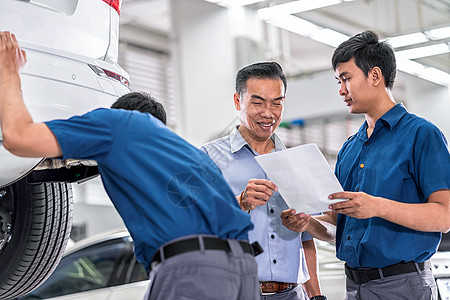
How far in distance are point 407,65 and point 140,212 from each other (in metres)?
6.37

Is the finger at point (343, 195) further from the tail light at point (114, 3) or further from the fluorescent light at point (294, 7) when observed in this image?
the fluorescent light at point (294, 7)

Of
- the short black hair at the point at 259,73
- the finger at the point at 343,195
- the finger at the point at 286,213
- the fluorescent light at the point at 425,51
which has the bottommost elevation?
the finger at the point at 286,213

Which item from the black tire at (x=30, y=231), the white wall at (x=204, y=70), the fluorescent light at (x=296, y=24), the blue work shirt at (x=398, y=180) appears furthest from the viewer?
the white wall at (x=204, y=70)

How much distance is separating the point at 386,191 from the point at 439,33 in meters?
4.92

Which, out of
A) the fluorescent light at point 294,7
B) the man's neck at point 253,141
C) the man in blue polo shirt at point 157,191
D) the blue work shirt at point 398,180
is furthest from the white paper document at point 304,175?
the fluorescent light at point 294,7

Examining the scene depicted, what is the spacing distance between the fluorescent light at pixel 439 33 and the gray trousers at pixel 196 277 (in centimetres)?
546

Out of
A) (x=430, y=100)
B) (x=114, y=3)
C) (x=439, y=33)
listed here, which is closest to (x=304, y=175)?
(x=114, y=3)

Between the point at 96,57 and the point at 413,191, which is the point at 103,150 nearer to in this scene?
the point at 96,57

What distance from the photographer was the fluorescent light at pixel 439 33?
659 centimetres

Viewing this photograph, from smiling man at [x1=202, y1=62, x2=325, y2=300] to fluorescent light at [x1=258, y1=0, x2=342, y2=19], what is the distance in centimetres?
403

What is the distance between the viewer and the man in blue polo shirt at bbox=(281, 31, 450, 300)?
6.99 ft

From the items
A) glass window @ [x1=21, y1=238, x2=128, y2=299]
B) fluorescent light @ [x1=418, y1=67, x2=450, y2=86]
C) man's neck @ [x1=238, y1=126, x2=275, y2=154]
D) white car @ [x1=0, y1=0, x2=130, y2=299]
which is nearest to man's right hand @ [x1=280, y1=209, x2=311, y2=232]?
man's neck @ [x1=238, y1=126, x2=275, y2=154]

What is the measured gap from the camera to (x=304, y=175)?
7.02ft

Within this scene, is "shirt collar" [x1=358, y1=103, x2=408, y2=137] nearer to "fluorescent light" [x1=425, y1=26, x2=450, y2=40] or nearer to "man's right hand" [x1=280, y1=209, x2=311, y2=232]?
"man's right hand" [x1=280, y1=209, x2=311, y2=232]
